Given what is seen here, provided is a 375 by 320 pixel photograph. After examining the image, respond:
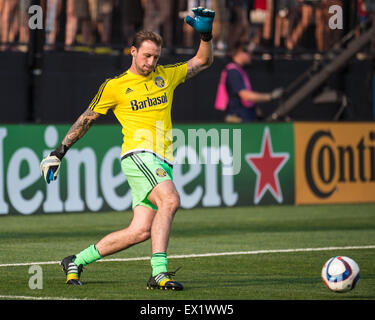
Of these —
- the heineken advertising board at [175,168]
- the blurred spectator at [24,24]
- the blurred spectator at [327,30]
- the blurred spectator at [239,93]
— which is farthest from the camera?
the blurred spectator at [327,30]

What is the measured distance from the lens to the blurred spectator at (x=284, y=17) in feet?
73.5

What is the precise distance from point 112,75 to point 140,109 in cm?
1109

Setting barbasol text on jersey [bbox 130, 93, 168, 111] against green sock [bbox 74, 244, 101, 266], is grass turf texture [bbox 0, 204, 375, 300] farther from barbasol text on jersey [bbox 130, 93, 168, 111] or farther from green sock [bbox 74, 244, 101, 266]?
barbasol text on jersey [bbox 130, 93, 168, 111]

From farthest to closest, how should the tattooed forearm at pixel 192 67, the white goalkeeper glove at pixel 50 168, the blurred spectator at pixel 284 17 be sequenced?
1. the blurred spectator at pixel 284 17
2. the tattooed forearm at pixel 192 67
3. the white goalkeeper glove at pixel 50 168

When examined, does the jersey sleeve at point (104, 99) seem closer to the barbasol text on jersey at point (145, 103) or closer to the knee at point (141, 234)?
the barbasol text on jersey at point (145, 103)

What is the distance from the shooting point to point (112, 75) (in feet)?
69.1

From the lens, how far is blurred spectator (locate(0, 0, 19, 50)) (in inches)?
773

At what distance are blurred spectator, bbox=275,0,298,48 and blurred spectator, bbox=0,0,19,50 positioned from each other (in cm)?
554

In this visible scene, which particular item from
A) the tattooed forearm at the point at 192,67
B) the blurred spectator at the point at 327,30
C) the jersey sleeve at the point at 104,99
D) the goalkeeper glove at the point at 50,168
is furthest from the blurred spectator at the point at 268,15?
the goalkeeper glove at the point at 50,168

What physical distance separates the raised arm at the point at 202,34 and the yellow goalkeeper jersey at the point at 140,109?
0.56m

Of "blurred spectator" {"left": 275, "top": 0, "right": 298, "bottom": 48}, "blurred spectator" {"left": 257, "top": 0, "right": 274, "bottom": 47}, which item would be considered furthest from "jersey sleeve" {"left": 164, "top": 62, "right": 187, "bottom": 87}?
"blurred spectator" {"left": 275, "top": 0, "right": 298, "bottom": 48}

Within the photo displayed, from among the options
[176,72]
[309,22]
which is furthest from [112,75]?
[176,72]
